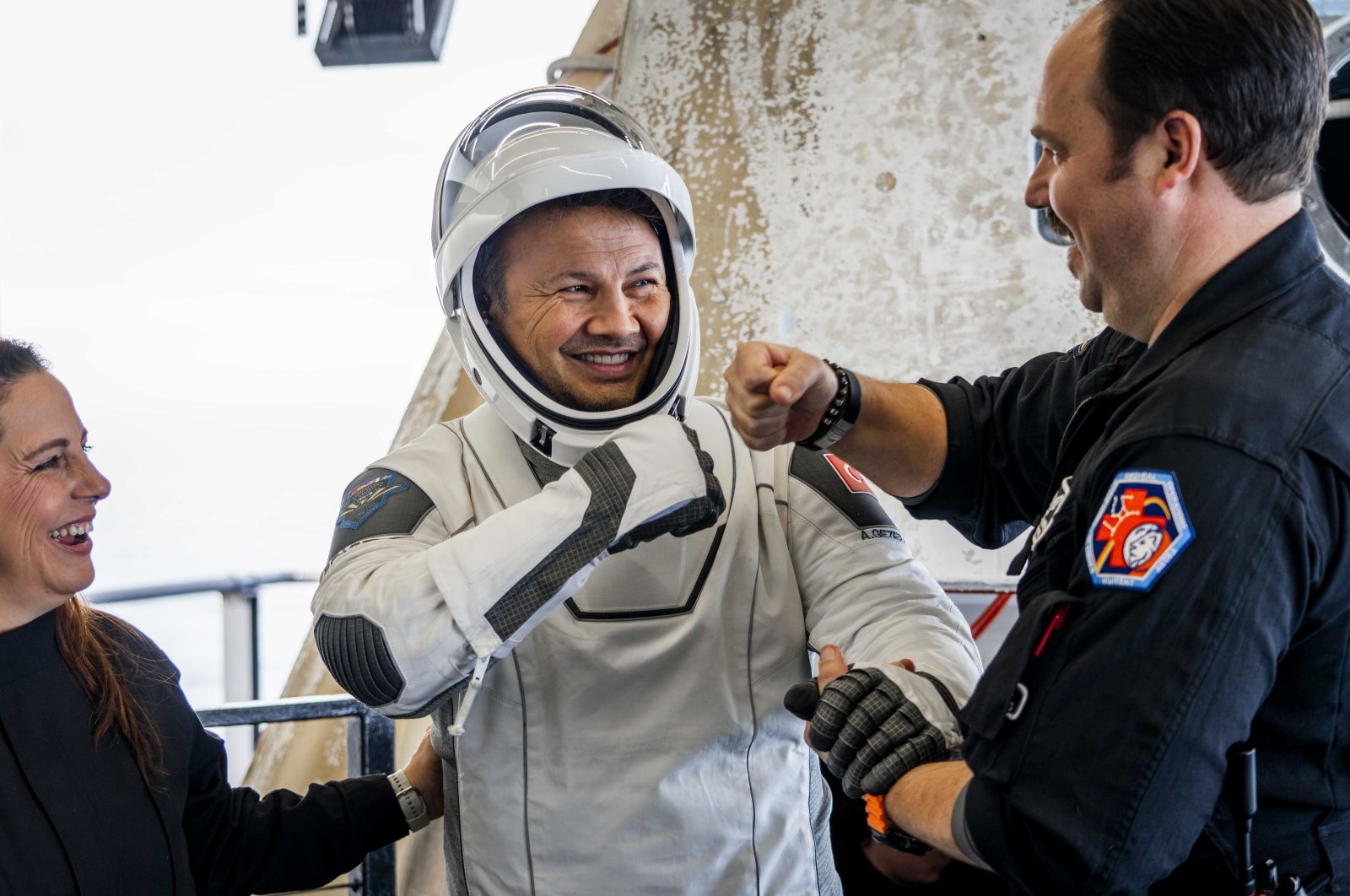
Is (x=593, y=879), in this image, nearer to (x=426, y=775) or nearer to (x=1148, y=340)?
(x=426, y=775)

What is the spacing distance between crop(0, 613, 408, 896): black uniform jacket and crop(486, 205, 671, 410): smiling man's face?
73 cm

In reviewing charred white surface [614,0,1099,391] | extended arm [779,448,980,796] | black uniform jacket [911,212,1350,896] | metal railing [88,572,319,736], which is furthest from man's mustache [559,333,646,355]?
metal railing [88,572,319,736]

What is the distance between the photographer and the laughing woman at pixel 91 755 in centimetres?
148

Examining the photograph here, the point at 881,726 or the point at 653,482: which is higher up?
the point at 653,482

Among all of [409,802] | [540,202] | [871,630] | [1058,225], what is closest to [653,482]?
[871,630]

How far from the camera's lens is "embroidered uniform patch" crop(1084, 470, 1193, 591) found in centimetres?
99

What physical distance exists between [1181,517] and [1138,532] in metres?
0.04

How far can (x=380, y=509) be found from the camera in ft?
4.93

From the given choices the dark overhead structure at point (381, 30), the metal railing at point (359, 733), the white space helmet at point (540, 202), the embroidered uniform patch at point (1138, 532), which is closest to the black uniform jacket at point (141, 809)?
the metal railing at point (359, 733)

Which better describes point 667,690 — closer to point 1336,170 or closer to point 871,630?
point 871,630

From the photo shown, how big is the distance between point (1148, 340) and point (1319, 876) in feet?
1.82

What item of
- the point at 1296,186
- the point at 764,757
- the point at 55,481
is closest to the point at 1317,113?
the point at 1296,186

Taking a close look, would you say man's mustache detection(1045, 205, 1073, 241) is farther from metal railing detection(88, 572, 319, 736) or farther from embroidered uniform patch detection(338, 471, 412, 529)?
metal railing detection(88, 572, 319, 736)

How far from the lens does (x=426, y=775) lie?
1853 mm
